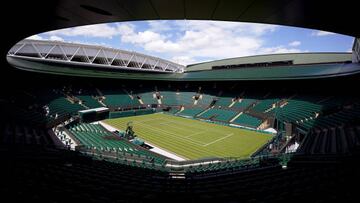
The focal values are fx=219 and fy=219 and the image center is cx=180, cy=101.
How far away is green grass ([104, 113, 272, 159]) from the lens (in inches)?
875

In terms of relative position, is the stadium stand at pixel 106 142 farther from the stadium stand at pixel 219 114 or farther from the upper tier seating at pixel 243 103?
the upper tier seating at pixel 243 103

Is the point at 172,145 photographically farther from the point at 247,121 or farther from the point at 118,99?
the point at 118,99

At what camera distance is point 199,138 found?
2736cm

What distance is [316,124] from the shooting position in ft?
76.1

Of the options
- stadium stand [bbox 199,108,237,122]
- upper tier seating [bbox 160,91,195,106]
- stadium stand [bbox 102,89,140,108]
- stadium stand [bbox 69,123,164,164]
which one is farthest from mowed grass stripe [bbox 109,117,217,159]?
upper tier seating [bbox 160,91,195,106]

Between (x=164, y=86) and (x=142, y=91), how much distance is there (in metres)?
6.26

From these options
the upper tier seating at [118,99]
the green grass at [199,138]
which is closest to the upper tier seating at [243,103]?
the green grass at [199,138]

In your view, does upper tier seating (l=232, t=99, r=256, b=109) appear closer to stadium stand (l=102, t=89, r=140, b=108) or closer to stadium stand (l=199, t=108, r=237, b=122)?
stadium stand (l=199, t=108, r=237, b=122)

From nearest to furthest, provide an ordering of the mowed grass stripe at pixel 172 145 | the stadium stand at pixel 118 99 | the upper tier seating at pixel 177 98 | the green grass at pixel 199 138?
the mowed grass stripe at pixel 172 145
the green grass at pixel 199 138
the stadium stand at pixel 118 99
the upper tier seating at pixel 177 98

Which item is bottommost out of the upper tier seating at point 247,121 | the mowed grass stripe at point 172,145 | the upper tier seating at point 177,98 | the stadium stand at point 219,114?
the mowed grass stripe at point 172,145

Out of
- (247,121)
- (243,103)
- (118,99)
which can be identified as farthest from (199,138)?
(118,99)

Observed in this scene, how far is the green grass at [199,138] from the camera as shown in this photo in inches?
875

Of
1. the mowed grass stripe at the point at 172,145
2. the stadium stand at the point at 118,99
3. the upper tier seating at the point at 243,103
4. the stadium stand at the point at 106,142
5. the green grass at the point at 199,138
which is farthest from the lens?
the stadium stand at the point at 118,99

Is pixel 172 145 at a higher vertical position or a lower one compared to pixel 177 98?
lower
